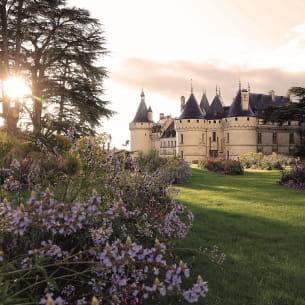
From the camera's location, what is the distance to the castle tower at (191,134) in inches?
1686

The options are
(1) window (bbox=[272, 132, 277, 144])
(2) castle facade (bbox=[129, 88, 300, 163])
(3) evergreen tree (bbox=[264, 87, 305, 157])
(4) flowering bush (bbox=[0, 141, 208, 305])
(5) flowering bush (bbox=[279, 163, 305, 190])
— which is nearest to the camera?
(4) flowering bush (bbox=[0, 141, 208, 305])

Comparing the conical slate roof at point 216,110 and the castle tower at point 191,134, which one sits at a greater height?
the conical slate roof at point 216,110

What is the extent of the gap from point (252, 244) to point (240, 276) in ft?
4.40

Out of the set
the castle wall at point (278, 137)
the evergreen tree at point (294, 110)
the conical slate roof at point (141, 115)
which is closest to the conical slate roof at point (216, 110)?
the castle wall at point (278, 137)

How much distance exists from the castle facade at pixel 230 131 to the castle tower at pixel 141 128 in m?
5.47

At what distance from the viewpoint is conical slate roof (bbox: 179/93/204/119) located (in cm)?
4284

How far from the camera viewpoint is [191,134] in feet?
141

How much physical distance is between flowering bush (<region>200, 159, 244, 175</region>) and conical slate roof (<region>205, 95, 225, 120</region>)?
2350 cm

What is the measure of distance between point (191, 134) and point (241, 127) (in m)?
7.11

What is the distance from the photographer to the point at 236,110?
1657 inches

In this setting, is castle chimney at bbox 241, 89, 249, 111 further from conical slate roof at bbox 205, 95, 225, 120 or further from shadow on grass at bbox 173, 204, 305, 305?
shadow on grass at bbox 173, 204, 305, 305

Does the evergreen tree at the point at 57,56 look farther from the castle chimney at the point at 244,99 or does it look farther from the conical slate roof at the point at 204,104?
the conical slate roof at the point at 204,104

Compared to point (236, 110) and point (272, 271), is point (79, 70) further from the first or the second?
point (236, 110)

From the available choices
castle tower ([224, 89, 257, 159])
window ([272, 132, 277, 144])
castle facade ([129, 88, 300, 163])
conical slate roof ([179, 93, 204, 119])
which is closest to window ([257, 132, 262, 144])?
castle facade ([129, 88, 300, 163])
